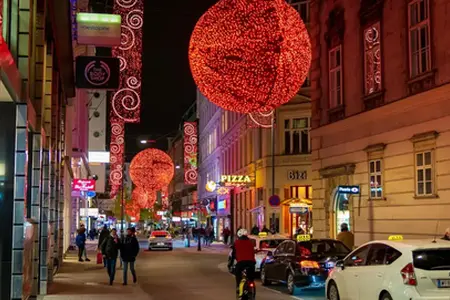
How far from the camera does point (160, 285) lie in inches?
844

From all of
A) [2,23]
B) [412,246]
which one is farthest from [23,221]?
[412,246]

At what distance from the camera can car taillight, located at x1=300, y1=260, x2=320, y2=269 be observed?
18266 millimetres

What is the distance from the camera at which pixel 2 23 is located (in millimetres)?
10695

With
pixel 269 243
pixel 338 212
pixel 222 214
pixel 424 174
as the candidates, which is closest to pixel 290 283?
pixel 424 174

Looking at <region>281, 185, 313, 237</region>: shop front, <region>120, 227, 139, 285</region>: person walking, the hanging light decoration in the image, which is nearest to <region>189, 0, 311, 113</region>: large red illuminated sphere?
<region>120, 227, 139, 285</region>: person walking

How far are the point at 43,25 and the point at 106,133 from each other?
5005 cm

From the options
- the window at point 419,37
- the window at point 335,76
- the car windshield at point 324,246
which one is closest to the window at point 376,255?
the car windshield at point 324,246

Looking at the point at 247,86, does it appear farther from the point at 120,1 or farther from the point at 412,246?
the point at 412,246

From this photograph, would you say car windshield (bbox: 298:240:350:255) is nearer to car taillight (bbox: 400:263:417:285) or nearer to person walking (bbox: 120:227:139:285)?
person walking (bbox: 120:227:139:285)

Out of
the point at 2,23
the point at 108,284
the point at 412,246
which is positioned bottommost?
the point at 108,284

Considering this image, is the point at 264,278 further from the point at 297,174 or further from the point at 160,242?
the point at 160,242

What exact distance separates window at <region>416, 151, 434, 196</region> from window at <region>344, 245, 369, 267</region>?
6.54m

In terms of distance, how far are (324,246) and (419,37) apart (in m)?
7.09

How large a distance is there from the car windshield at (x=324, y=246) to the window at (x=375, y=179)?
14.1 feet
